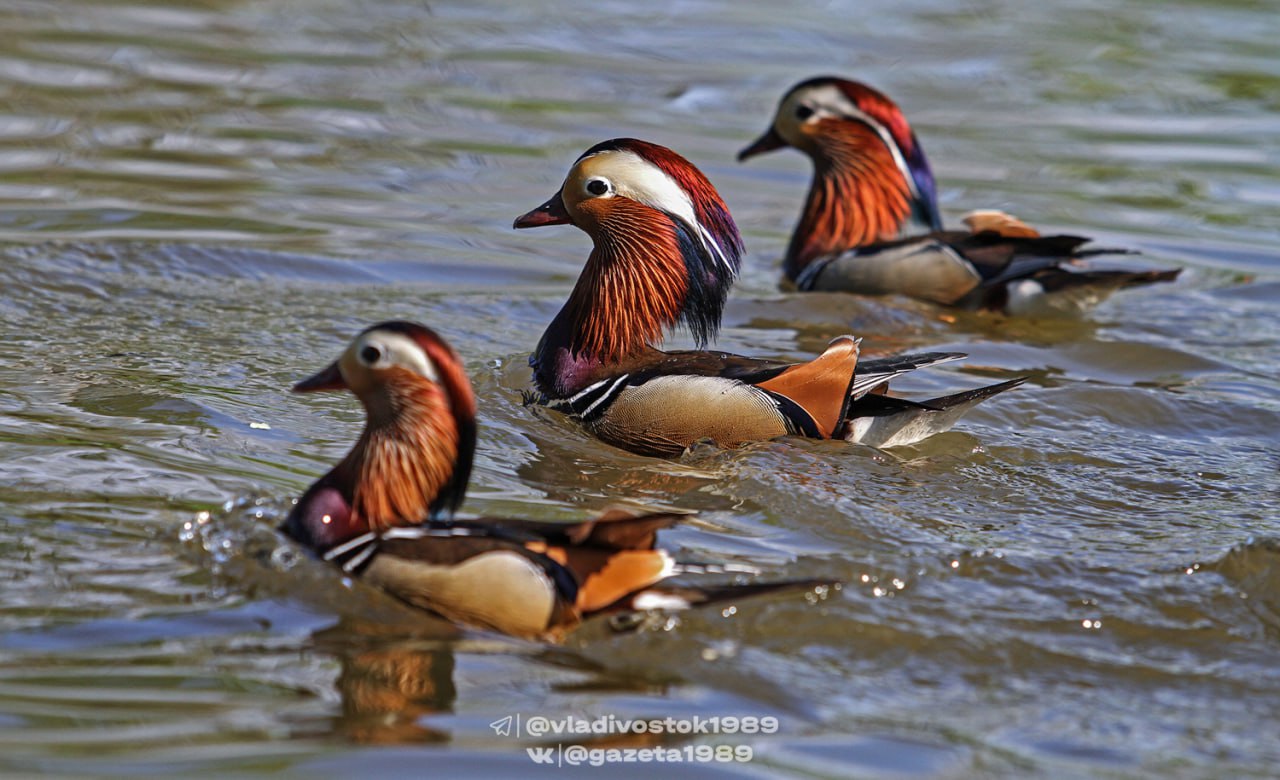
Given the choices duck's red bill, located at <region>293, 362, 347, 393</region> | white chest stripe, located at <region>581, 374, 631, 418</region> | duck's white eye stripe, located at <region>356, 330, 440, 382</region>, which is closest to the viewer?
duck's white eye stripe, located at <region>356, 330, 440, 382</region>

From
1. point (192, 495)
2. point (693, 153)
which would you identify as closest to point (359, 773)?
point (192, 495)

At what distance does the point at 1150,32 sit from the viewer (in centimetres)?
1428

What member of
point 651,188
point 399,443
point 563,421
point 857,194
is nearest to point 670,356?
point 563,421

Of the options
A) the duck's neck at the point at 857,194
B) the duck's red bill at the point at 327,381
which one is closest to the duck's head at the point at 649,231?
the duck's red bill at the point at 327,381

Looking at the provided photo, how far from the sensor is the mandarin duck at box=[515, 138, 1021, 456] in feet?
20.6

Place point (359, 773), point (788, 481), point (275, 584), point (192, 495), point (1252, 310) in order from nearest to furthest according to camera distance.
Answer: point (359, 773)
point (275, 584)
point (192, 495)
point (788, 481)
point (1252, 310)

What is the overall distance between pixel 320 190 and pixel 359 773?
6829mm

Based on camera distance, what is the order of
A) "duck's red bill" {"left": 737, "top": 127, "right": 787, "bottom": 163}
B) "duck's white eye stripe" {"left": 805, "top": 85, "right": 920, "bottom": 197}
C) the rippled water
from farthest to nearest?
"duck's red bill" {"left": 737, "top": 127, "right": 787, "bottom": 163}, "duck's white eye stripe" {"left": 805, "top": 85, "right": 920, "bottom": 197}, the rippled water

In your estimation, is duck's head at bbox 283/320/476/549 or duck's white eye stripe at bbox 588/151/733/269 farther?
duck's white eye stripe at bbox 588/151/733/269

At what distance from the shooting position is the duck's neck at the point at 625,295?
6.80m

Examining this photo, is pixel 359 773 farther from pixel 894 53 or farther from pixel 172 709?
pixel 894 53

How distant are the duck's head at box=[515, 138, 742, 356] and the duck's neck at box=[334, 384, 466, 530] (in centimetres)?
204

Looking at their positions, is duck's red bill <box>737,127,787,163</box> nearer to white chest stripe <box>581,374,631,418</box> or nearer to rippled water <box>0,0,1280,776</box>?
rippled water <box>0,0,1280,776</box>

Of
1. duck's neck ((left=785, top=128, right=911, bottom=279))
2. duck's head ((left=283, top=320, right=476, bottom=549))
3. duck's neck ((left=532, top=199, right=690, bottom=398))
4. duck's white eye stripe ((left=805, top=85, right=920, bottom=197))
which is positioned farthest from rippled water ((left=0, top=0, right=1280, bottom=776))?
duck's white eye stripe ((left=805, top=85, right=920, bottom=197))
